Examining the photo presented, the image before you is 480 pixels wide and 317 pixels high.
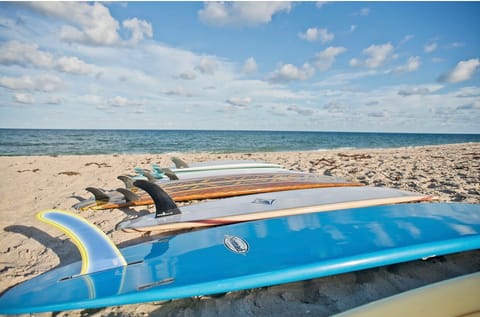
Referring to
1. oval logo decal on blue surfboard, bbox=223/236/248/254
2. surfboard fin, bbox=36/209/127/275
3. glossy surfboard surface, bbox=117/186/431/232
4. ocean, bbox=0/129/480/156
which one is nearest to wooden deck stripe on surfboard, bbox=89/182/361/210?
glossy surfboard surface, bbox=117/186/431/232

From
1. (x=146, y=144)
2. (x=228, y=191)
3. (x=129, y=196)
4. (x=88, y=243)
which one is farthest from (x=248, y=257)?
(x=146, y=144)

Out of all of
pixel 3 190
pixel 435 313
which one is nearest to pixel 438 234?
pixel 435 313

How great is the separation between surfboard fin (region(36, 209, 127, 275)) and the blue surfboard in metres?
0.04

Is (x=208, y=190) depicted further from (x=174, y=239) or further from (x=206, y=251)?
(x=206, y=251)

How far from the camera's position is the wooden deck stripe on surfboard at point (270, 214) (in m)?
2.62

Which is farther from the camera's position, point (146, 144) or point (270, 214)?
point (146, 144)

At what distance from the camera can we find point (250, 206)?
9.97ft

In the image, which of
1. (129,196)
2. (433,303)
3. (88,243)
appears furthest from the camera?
(129,196)

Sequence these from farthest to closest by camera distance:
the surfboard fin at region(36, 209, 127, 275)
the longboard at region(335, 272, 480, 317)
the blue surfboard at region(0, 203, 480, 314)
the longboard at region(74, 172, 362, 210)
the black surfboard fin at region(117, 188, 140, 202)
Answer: the longboard at region(74, 172, 362, 210)
the black surfboard fin at region(117, 188, 140, 202)
the surfboard fin at region(36, 209, 127, 275)
the blue surfboard at region(0, 203, 480, 314)
the longboard at region(335, 272, 480, 317)

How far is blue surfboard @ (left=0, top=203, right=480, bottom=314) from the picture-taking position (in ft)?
4.95

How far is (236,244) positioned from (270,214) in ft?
2.92

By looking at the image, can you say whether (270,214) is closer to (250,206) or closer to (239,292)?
(250,206)

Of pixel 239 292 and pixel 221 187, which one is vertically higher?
pixel 221 187

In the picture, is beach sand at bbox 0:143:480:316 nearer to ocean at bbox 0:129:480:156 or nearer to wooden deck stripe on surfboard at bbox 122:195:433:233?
wooden deck stripe on surfboard at bbox 122:195:433:233
